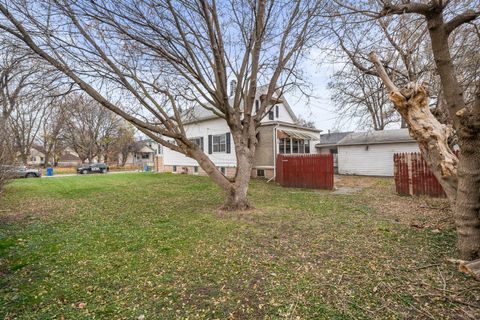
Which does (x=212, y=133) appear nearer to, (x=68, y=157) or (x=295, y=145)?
(x=295, y=145)

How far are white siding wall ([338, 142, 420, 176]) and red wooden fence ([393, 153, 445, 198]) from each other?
8047 mm

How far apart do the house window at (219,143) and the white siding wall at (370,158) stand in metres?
9.32

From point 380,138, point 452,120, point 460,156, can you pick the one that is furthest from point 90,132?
point 460,156

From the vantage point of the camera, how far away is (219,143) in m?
17.5

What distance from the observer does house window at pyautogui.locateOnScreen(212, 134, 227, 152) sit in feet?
56.2

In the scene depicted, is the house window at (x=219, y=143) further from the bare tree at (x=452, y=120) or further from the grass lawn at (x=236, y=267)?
the bare tree at (x=452, y=120)

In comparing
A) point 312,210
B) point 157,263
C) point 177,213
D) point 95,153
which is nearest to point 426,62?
point 312,210

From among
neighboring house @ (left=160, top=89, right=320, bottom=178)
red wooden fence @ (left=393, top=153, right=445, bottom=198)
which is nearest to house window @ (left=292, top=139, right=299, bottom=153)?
neighboring house @ (left=160, top=89, right=320, bottom=178)

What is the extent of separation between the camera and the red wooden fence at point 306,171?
11.5 m

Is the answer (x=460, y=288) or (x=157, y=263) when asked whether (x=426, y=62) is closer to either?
(x=460, y=288)

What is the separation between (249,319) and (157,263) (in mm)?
1886

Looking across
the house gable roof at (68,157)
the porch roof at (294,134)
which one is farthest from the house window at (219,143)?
the house gable roof at (68,157)

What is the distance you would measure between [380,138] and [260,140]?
29.2 ft

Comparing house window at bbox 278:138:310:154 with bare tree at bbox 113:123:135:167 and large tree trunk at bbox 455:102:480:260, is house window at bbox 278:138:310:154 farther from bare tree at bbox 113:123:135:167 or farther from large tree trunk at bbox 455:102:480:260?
bare tree at bbox 113:123:135:167
